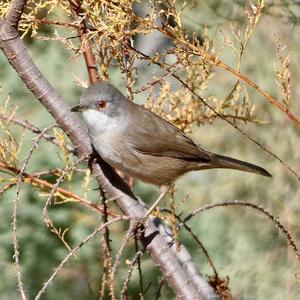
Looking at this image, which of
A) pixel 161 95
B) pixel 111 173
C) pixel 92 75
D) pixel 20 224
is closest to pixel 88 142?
pixel 111 173

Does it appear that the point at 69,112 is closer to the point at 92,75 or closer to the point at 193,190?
the point at 92,75

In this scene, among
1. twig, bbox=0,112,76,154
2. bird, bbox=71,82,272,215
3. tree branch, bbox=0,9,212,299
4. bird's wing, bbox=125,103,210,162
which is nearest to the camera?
tree branch, bbox=0,9,212,299

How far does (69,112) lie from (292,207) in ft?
9.36

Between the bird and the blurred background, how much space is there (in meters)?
1.29

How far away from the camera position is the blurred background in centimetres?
540

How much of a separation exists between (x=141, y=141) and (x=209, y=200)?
5.66 ft

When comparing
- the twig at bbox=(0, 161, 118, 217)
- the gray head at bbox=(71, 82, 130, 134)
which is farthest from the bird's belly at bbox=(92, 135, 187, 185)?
the twig at bbox=(0, 161, 118, 217)

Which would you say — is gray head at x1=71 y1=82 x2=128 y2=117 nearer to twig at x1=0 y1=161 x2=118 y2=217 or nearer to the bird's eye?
the bird's eye

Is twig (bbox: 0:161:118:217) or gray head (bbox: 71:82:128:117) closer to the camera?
twig (bbox: 0:161:118:217)

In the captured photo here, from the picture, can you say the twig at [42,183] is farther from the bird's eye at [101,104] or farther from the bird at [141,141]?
the bird's eye at [101,104]

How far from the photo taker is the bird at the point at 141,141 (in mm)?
3789

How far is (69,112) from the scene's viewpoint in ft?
9.66

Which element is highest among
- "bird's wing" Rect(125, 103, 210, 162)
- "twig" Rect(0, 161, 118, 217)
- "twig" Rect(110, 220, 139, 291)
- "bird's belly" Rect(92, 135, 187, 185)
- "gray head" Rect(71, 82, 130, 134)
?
"gray head" Rect(71, 82, 130, 134)

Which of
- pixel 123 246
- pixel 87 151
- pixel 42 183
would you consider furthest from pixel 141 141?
pixel 123 246
